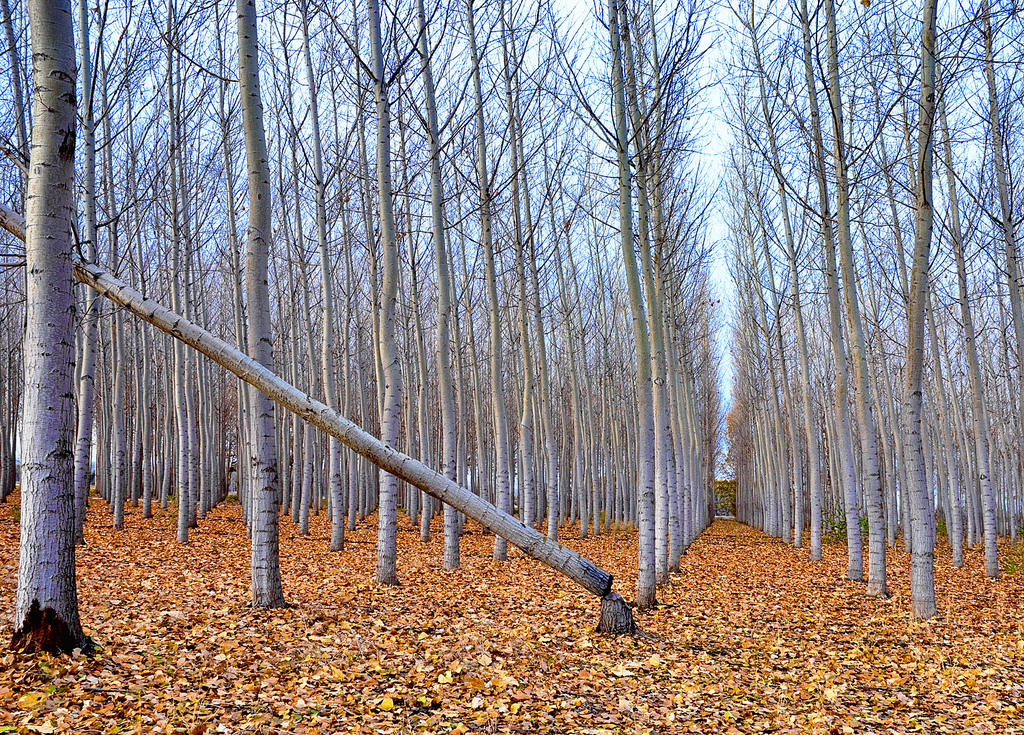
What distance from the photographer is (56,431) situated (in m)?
3.73

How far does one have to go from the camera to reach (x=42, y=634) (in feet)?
11.9

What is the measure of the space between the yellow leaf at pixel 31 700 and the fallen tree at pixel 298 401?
186cm

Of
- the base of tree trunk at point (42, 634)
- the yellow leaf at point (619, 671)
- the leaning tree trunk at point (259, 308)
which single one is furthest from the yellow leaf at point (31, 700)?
the yellow leaf at point (619, 671)

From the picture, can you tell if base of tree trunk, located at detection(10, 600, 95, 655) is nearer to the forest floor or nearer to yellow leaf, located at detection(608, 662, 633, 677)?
the forest floor

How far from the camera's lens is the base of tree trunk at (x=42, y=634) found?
3598 mm

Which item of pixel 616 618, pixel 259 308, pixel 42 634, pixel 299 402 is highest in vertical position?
pixel 259 308

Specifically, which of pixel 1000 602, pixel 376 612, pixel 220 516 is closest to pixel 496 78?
pixel 376 612

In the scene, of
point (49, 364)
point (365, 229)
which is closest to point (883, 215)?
point (365, 229)

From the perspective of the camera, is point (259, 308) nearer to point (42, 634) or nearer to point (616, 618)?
point (42, 634)

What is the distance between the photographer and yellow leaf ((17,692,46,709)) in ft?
10.1

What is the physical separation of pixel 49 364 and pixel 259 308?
1828 mm

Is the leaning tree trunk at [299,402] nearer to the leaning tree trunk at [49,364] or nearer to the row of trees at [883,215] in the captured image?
the leaning tree trunk at [49,364]

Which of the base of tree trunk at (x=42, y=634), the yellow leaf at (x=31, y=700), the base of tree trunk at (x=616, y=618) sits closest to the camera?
the yellow leaf at (x=31, y=700)

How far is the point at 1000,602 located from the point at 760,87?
298 inches
